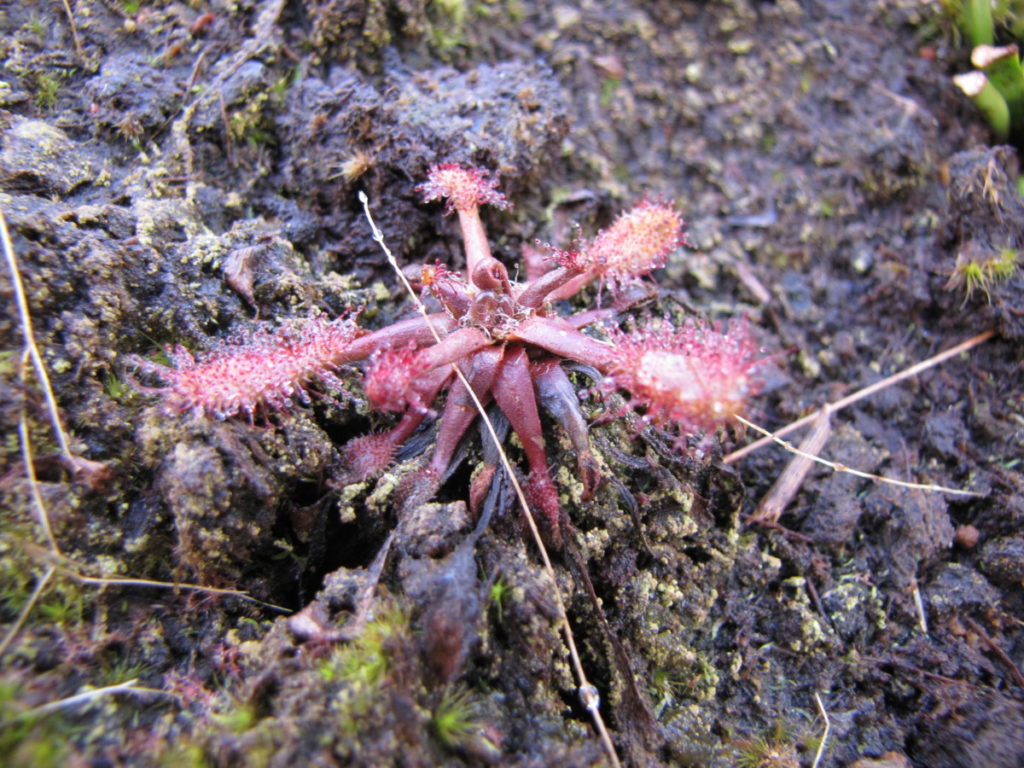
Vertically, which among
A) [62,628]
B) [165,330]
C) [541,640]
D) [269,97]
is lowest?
[541,640]

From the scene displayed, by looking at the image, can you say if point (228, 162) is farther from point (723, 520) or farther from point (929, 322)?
point (929, 322)

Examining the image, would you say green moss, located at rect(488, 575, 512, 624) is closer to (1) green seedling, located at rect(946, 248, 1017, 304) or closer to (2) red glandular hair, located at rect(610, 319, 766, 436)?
(2) red glandular hair, located at rect(610, 319, 766, 436)

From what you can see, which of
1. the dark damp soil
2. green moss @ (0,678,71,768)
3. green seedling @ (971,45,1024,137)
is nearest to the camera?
green moss @ (0,678,71,768)

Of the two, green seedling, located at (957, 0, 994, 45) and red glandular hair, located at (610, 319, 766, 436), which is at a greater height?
green seedling, located at (957, 0, 994, 45)

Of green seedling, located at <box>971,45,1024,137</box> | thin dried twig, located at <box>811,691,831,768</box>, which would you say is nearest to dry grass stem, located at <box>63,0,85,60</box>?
thin dried twig, located at <box>811,691,831,768</box>

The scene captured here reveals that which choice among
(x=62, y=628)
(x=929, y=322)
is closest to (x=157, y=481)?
(x=62, y=628)

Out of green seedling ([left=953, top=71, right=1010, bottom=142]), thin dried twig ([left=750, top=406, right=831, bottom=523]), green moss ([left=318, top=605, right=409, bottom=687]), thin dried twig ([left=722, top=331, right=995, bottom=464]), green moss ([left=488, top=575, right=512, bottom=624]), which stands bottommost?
thin dried twig ([left=750, top=406, right=831, bottom=523])

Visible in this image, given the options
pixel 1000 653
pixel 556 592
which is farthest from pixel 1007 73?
pixel 556 592
